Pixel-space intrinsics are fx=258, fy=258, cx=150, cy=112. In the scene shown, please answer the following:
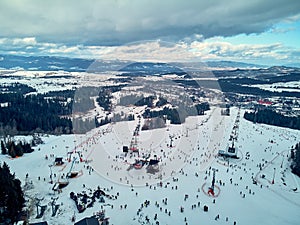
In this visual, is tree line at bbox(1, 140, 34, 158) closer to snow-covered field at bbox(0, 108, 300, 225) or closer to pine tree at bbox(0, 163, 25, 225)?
snow-covered field at bbox(0, 108, 300, 225)

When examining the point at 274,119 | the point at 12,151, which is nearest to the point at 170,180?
the point at 12,151

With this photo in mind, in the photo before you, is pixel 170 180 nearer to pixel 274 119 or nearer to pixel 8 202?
pixel 8 202

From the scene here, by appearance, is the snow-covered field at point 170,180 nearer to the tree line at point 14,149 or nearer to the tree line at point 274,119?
the tree line at point 14,149

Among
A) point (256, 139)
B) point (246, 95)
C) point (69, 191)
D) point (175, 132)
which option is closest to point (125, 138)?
point (175, 132)

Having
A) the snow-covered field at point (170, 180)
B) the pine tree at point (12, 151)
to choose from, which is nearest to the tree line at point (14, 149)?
the pine tree at point (12, 151)

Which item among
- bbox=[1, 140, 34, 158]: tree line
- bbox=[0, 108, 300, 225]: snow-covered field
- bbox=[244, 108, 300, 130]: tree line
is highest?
bbox=[1, 140, 34, 158]: tree line

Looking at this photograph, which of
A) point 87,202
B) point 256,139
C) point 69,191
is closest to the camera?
point 87,202

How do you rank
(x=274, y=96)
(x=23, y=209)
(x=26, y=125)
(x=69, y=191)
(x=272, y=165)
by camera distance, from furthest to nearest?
(x=274, y=96)
(x=26, y=125)
(x=272, y=165)
(x=69, y=191)
(x=23, y=209)

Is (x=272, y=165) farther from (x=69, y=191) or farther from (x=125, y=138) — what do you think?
(x=69, y=191)

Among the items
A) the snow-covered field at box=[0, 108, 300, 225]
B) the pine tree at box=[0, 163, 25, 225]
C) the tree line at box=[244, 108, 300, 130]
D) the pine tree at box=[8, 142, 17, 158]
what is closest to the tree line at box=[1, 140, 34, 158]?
the pine tree at box=[8, 142, 17, 158]
